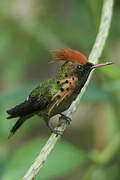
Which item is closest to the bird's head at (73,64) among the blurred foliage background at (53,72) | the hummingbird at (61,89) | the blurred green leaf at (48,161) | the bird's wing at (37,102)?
the hummingbird at (61,89)

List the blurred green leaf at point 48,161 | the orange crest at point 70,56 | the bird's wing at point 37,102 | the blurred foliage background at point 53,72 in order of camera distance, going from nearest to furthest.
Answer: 1. the orange crest at point 70,56
2. the bird's wing at point 37,102
3. the blurred green leaf at point 48,161
4. the blurred foliage background at point 53,72

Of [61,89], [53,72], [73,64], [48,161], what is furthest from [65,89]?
[53,72]

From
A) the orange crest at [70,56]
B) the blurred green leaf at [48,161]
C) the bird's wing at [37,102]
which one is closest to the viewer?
the orange crest at [70,56]

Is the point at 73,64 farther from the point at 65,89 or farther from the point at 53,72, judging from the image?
the point at 53,72

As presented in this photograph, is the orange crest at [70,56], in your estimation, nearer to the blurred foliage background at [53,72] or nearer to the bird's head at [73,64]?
the bird's head at [73,64]

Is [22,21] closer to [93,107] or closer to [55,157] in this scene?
[93,107]

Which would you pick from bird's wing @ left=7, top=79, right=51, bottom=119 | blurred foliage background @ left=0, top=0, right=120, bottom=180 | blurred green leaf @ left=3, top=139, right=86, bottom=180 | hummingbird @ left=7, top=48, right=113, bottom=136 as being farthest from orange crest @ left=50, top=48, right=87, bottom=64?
blurred green leaf @ left=3, top=139, right=86, bottom=180
